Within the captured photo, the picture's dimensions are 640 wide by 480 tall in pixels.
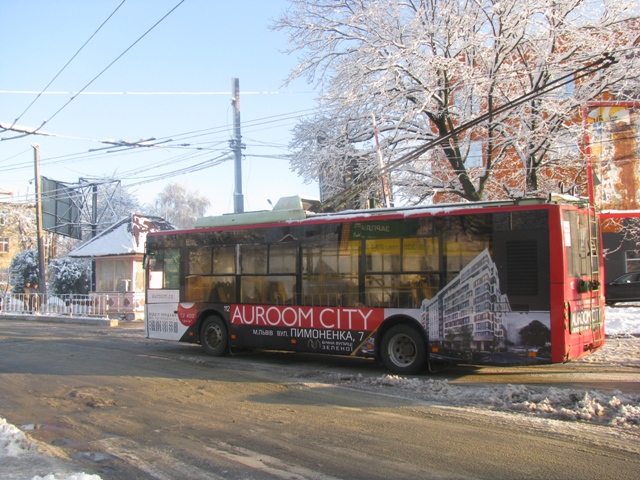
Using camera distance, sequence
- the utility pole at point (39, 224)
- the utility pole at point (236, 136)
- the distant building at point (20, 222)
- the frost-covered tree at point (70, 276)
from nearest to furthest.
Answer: the utility pole at point (236, 136) → the utility pole at point (39, 224) → the frost-covered tree at point (70, 276) → the distant building at point (20, 222)

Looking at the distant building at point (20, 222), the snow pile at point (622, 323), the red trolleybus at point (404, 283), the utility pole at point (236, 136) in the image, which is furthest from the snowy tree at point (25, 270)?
the snow pile at point (622, 323)

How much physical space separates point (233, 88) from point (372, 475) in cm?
1930

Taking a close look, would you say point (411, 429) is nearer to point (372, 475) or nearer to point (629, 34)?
point (372, 475)

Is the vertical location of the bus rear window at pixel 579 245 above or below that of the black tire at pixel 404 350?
above

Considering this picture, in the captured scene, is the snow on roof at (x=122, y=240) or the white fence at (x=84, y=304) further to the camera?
the snow on roof at (x=122, y=240)

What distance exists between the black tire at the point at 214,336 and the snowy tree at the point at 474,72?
5.28 meters

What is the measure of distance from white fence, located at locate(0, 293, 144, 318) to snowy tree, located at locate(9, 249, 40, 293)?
722cm

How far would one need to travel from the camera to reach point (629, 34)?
51.2 feet

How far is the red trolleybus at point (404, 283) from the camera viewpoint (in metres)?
9.23

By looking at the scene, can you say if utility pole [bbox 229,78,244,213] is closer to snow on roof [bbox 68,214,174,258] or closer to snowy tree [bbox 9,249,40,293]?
snow on roof [bbox 68,214,174,258]

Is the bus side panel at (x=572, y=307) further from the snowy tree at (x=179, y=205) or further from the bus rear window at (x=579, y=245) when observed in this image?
the snowy tree at (x=179, y=205)

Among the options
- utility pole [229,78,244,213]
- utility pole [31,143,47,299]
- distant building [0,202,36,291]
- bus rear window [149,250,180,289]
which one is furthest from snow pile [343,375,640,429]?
distant building [0,202,36,291]

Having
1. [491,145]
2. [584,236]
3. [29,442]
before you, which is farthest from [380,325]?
[491,145]

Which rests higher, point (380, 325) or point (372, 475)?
point (380, 325)
